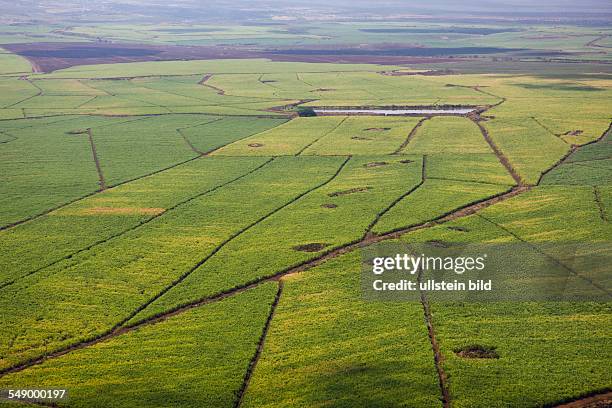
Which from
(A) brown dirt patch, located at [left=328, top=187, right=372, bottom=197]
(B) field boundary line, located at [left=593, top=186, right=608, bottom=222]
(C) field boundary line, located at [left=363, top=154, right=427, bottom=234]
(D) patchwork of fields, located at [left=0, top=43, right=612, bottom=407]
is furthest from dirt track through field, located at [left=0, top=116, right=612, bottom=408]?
(A) brown dirt patch, located at [left=328, top=187, right=372, bottom=197]

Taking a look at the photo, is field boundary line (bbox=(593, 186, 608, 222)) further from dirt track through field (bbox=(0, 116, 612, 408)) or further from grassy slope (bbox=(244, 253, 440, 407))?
grassy slope (bbox=(244, 253, 440, 407))

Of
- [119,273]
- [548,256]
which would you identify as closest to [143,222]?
[119,273]

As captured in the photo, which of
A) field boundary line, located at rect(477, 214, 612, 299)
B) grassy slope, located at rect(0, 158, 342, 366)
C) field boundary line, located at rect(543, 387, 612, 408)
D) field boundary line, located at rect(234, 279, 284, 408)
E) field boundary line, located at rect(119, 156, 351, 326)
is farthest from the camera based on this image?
field boundary line, located at rect(477, 214, 612, 299)

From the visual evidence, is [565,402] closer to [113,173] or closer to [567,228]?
[567,228]

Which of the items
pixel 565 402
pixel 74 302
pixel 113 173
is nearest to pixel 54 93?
pixel 113 173

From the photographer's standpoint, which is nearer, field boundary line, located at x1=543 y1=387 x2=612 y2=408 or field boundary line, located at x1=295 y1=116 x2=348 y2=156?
field boundary line, located at x1=543 y1=387 x2=612 y2=408

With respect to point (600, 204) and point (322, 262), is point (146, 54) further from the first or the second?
point (322, 262)
